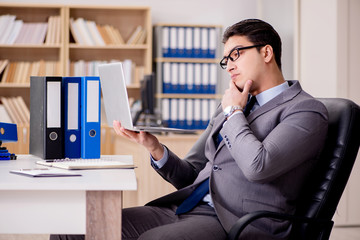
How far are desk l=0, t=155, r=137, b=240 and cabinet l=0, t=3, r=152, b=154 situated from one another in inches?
156

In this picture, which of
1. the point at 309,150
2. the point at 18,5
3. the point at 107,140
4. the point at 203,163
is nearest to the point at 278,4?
the point at 107,140

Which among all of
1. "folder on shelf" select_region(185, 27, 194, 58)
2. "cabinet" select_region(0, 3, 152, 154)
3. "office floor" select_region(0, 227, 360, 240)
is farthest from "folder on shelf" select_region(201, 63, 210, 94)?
"office floor" select_region(0, 227, 360, 240)

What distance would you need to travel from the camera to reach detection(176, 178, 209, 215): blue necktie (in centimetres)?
170

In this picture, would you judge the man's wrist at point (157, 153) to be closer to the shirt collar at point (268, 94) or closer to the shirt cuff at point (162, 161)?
the shirt cuff at point (162, 161)

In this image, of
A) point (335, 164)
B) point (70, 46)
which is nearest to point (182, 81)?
point (70, 46)

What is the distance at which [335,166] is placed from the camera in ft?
5.08

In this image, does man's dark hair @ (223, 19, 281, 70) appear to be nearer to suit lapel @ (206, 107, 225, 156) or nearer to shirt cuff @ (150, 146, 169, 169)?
suit lapel @ (206, 107, 225, 156)

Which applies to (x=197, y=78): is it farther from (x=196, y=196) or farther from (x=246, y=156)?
(x=246, y=156)

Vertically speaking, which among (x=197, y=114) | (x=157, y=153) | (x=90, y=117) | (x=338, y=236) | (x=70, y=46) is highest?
(x=70, y=46)

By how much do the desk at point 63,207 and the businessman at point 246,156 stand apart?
0.22 meters

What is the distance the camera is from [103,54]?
559 centimetres

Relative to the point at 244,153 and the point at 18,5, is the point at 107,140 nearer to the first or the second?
the point at 18,5

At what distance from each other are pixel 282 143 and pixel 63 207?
64 centimetres

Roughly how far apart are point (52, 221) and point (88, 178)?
159 mm
